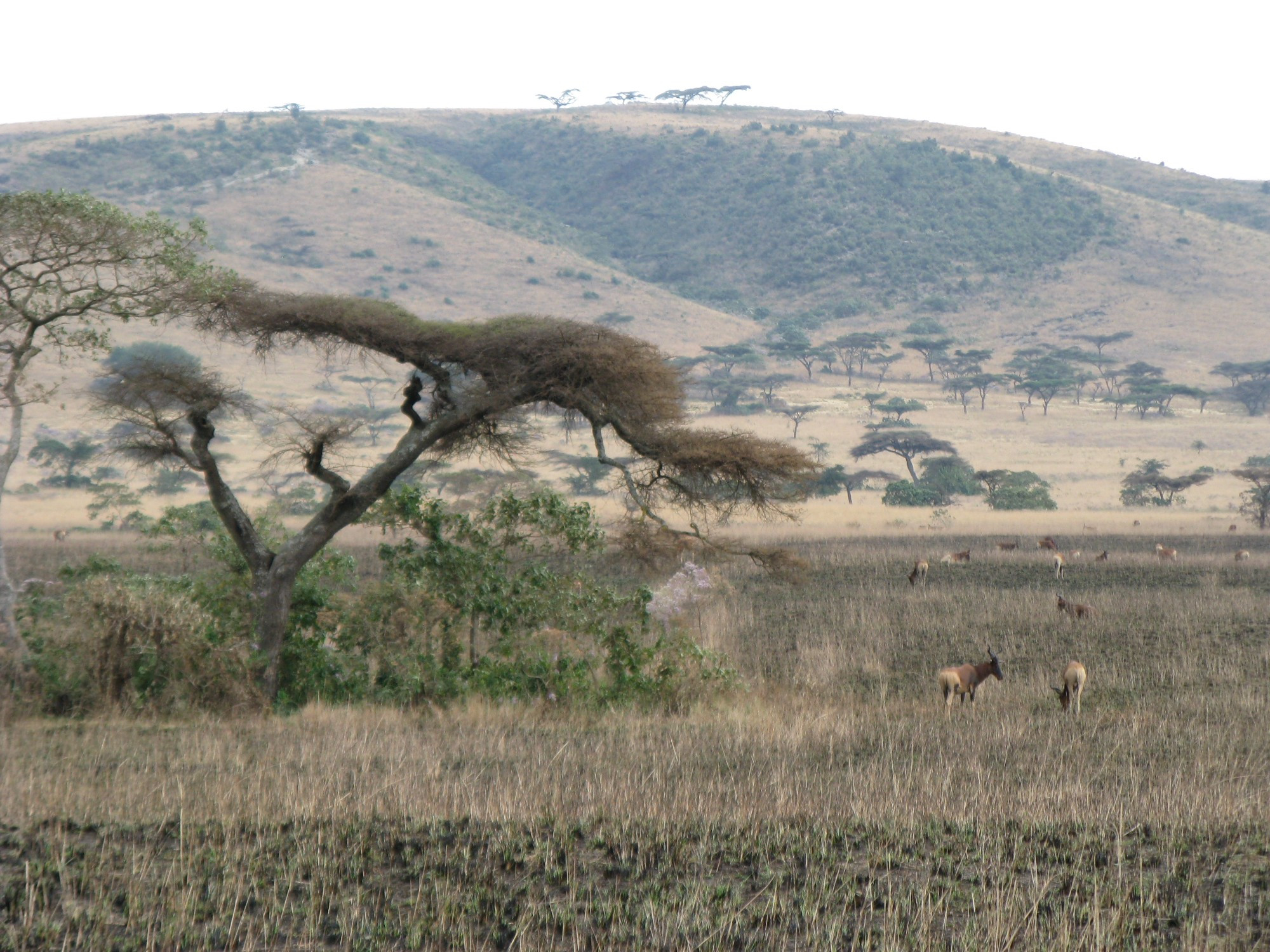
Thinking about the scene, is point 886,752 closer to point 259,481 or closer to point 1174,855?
point 1174,855

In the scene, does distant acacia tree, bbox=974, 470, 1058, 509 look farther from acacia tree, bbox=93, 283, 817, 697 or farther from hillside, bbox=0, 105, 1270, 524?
acacia tree, bbox=93, 283, 817, 697

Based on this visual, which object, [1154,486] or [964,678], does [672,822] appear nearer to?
[964,678]

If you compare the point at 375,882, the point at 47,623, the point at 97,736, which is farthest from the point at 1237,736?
the point at 47,623

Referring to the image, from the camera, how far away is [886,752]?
9469 mm

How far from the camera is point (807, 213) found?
120750 mm

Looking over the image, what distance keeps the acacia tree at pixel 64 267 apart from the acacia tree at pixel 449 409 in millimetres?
975

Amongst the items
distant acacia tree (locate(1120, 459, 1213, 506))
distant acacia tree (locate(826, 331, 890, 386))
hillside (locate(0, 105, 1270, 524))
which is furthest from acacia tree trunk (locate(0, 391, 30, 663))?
distant acacia tree (locate(826, 331, 890, 386))

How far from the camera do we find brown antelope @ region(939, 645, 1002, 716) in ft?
39.3

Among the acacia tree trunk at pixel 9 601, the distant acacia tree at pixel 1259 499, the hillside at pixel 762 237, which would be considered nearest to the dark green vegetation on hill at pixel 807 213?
the hillside at pixel 762 237

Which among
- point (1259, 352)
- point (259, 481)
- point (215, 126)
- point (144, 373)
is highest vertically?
point (215, 126)

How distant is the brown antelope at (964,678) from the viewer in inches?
472

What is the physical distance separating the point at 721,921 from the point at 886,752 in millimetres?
4355

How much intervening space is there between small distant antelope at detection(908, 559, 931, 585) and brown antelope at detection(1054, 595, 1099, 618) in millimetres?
4037

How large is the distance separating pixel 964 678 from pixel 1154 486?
138ft
